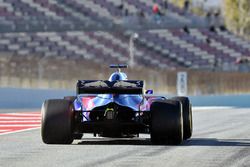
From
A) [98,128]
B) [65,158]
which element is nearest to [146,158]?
[65,158]

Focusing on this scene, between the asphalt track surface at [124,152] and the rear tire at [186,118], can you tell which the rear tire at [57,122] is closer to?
the asphalt track surface at [124,152]

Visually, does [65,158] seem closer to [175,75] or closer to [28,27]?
[175,75]

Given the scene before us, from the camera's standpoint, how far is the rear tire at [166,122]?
1144 centimetres

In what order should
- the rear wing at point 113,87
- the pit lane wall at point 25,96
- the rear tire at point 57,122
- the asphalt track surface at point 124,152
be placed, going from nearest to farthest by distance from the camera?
1. the asphalt track surface at point 124,152
2. the rear tire at point 57,122
3. the rear wing at point 113,87
4. the pit lane wall at point 25,96

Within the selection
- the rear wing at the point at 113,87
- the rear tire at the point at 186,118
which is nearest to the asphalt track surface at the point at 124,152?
the rear tire at the point at 186,118

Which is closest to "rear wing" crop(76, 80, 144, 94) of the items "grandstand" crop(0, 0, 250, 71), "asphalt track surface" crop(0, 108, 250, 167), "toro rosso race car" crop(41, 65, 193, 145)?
"toro rosso race car" crop(41, 65, 193, 145)

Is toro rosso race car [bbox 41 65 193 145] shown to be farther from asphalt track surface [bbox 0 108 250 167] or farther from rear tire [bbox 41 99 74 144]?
asphalt track surface [bbox 0 108 250 167]

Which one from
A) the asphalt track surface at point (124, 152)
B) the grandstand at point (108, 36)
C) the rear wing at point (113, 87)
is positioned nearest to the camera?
the asphalt track surface at point (124, 152)

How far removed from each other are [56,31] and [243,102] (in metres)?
13.9

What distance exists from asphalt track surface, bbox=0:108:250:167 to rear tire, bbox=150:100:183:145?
0.19m

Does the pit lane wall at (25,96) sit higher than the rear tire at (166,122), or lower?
lower

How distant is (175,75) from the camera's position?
115 ft

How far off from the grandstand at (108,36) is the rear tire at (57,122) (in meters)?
32.6

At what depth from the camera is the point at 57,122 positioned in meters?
11.4
